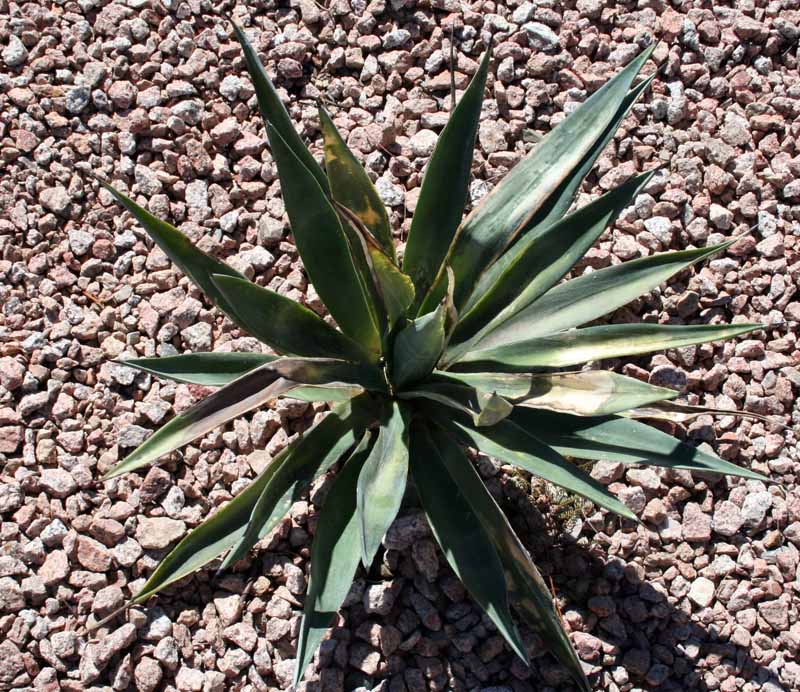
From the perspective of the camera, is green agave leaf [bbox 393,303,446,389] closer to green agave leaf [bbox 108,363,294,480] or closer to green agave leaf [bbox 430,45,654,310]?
green agave leaf [bbox 430,45,654,310]

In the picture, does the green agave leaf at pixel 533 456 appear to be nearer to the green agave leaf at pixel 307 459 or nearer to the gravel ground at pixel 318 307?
the green agave leaf at pixel 307 459

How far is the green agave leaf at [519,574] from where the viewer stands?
181 centimetres

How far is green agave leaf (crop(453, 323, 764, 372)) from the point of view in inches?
71.2

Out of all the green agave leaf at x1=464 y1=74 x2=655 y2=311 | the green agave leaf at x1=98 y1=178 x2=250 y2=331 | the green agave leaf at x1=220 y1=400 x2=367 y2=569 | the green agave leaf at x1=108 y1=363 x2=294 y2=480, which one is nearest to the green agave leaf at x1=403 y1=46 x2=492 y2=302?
the green agave leaf at x1=464 y1=74 x2=655 y2=311

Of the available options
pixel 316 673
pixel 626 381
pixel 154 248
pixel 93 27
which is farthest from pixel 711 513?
pixel 93 27

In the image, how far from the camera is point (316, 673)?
2111 mm

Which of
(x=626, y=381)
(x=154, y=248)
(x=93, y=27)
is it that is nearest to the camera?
(x=626, y=381)

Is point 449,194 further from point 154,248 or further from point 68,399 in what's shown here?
point 68,399

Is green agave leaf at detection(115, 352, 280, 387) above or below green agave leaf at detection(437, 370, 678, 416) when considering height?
above

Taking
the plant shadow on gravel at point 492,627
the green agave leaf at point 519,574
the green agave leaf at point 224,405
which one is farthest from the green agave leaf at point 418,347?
the plant shadow on gravel at point 492,627

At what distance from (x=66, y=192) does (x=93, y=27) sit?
2.06 ft

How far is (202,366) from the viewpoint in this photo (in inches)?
75.6

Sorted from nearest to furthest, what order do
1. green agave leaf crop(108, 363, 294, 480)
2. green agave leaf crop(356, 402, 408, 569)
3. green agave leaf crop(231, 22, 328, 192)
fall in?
1. green agave leaf crop(108, 363, 294, 480)
2. green agave leaf crop(356, 402, 408, 569)
3. green agave leaf crop(231, 22, 328, 192)

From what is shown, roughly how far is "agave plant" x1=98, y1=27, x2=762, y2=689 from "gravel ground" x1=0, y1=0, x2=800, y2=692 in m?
0.35
